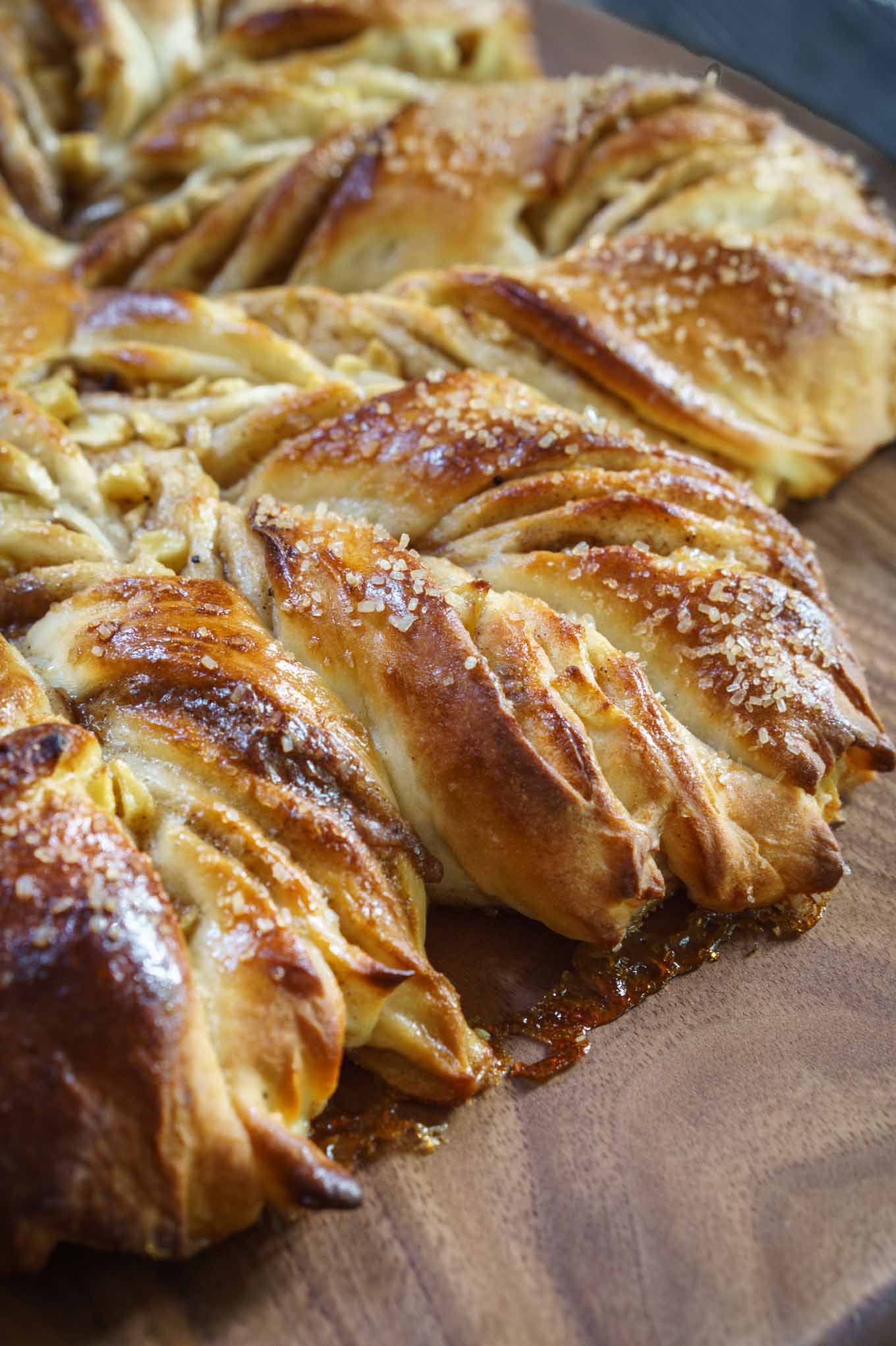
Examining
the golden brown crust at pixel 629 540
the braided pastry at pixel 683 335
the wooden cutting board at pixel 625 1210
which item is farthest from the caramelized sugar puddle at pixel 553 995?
the braided pastry at pixel 683 335

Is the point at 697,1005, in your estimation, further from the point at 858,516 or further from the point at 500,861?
the point at 858,516

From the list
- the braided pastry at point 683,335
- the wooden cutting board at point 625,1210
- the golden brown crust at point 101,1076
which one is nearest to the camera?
the golden brown crust at point 101,1076

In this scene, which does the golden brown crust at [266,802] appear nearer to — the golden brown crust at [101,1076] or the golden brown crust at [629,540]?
the golden brown crust at [101,1076]

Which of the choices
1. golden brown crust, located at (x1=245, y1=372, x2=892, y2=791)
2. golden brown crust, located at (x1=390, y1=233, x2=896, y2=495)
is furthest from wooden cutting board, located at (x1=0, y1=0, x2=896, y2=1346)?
golden brown crust, located at (x1=390, y1=233, x2=896, y2=495)

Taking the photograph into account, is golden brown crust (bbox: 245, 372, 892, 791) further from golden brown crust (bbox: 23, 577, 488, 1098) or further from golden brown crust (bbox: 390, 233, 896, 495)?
golden brown crust (bbox: 23, 577, 488, 1098)

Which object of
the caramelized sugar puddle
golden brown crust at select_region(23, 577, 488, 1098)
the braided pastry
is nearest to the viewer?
golden brown crust at select_region(23, 577, 488, 1098)

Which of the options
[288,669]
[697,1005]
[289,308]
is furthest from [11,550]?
[697,1005]
